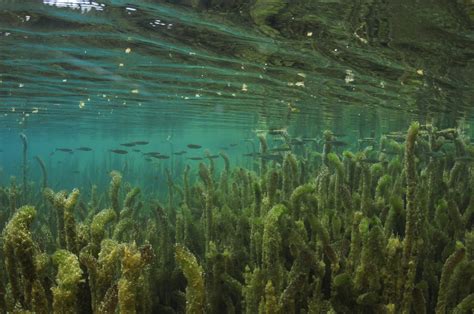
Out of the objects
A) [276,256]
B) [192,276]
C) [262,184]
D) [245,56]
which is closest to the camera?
[192,276]

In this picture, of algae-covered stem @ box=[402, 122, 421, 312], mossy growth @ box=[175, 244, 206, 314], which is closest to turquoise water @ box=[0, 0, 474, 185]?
algae-covered stem @ box=[402, 122, 421, 312]

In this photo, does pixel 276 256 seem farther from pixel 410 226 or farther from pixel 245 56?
pixel 245 56

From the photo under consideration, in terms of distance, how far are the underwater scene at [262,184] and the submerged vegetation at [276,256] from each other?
0.8 inches

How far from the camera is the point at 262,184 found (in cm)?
781

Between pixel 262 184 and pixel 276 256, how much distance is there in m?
3.80

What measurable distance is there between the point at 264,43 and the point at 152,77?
6477 millimetres

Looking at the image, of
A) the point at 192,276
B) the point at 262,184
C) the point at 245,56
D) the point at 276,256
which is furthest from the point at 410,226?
the point at 245,56

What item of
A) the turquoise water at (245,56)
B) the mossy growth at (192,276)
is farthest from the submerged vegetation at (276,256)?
the turquoise water at (245,56)

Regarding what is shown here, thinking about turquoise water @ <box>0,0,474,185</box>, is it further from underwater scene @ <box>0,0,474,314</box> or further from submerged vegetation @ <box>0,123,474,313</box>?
submerged vegetation @ <box>0,123,474,313</box>

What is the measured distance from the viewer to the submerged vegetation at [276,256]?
9.32 feet

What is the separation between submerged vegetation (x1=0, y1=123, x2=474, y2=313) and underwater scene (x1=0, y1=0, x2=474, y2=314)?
2 cm

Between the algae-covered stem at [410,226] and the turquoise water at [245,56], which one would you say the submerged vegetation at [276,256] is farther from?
the turquoise water at [245,56]

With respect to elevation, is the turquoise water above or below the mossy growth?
above

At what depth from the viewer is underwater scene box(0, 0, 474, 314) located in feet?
11.6
